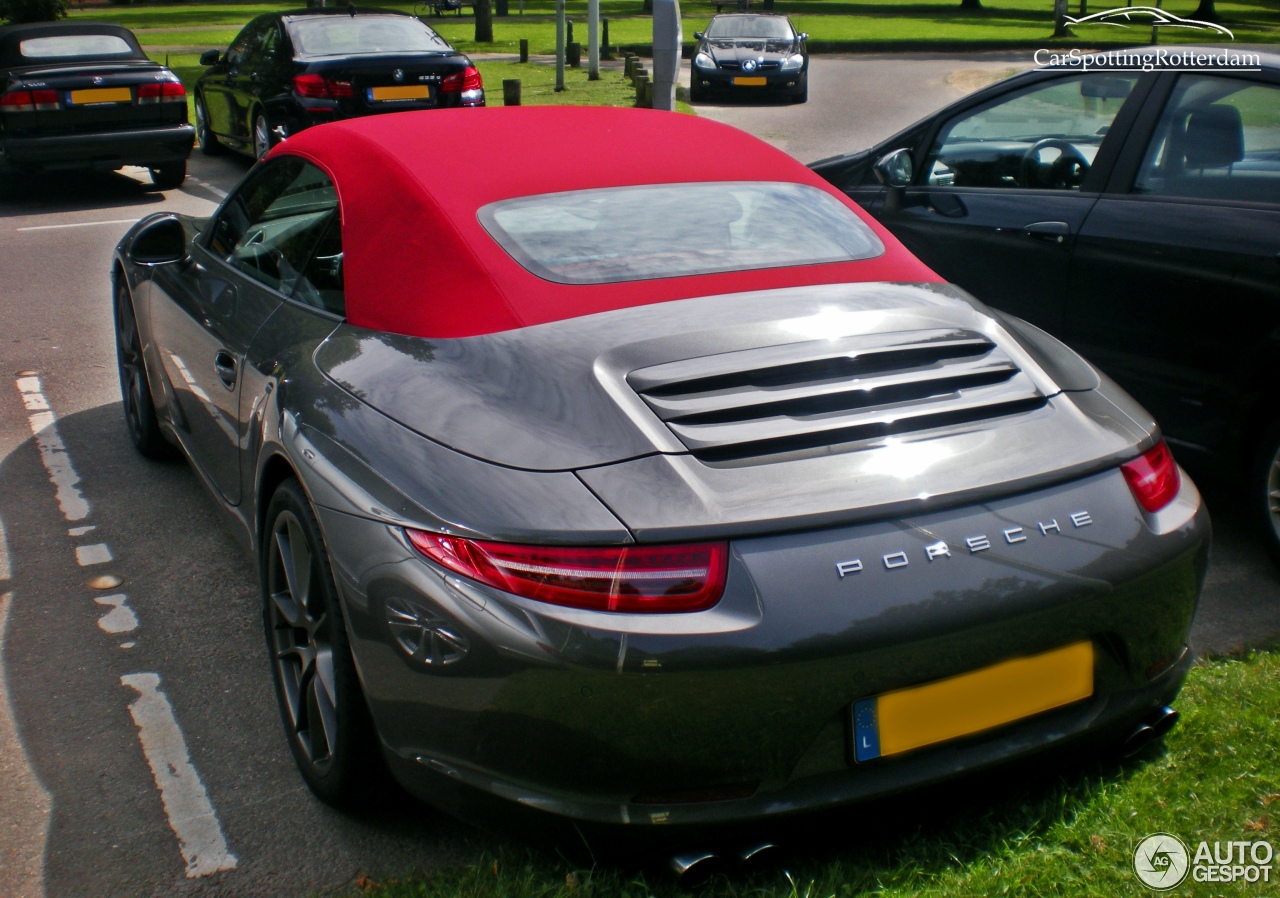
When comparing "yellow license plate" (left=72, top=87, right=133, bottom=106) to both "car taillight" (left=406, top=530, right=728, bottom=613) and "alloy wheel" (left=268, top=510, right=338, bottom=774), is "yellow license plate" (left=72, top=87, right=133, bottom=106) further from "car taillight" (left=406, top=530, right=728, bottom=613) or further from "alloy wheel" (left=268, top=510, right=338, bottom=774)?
"car taillight" (left=406, top=530, right=728, bottom=613)

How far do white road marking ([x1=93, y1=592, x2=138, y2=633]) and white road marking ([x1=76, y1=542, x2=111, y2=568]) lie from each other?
301 millimetres

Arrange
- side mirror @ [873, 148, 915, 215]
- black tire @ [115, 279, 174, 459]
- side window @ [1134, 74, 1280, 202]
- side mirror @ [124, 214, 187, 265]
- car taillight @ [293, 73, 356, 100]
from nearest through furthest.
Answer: side window @ [1134, 74, 1280, 202], side mirror @ [124, 214, 187, 265], black tire @ [115, 279, 174, 459], side mirror @ [873, 148, 915, 215], car taillight @ [293, 73, 356, 100]

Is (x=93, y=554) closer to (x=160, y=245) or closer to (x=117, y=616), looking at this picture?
(x=117, y=616)

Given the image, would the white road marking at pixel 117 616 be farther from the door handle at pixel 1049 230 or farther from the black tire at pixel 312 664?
the door handle at pixel 1049 230

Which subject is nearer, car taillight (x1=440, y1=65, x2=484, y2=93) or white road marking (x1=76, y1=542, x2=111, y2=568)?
white road marking (x1=76, y1=542, x2=111, y2=568)

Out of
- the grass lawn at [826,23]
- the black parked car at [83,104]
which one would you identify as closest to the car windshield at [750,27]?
the grass lawn at [826,23]

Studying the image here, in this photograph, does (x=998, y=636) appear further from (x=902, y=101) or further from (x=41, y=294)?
(x=902, y=101)

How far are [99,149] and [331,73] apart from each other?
2.15 m

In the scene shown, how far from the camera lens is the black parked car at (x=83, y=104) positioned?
10625 mm

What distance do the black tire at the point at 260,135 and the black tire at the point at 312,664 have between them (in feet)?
31.5

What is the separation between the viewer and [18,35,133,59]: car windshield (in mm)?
11039

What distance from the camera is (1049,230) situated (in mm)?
4598

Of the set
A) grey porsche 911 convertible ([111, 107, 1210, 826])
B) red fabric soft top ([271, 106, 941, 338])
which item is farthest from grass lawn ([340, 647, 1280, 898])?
red fabric soft top ([271, 106, 941, 338])

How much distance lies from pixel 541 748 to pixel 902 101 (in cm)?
2049
